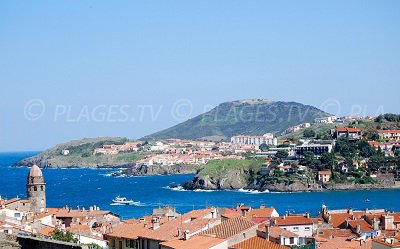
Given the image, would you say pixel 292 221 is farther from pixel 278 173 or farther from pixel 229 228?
pixel 278 173

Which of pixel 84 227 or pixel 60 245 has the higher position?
pixel 60 245

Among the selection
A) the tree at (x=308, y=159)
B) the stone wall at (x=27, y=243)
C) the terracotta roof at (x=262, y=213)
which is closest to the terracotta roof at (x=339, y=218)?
the terracotta roof at (x=262, y=213)

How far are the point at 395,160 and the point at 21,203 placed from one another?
3210 inches

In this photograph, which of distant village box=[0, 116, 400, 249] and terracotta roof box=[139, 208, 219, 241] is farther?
terracotta roof box=[139, 208, 219, 241]

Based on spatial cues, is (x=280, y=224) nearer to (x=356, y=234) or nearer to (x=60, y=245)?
(x=356, y=234)

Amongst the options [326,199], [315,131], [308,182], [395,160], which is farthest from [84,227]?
[315,131]

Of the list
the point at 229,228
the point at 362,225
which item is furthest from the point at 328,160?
the point at 229,228

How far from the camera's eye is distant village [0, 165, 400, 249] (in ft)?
61.9

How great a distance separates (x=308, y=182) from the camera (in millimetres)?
101688

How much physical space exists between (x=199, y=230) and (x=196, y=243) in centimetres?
272

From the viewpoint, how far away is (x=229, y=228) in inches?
774

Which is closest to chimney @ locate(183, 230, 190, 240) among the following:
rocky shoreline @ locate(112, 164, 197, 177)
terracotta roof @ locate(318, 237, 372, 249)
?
terracotta roof @ locate(318, 237, 372, 249)

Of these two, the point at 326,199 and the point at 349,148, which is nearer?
the point at 326,199

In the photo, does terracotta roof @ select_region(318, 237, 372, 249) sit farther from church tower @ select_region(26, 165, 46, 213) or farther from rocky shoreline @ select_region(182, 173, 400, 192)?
rocky shoreline @ select_region(182, 173, 400, 192)
